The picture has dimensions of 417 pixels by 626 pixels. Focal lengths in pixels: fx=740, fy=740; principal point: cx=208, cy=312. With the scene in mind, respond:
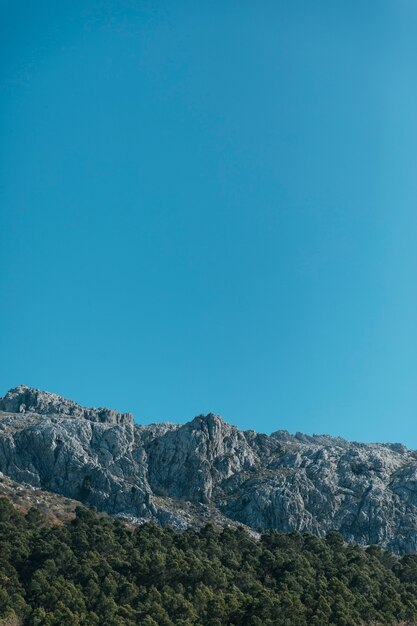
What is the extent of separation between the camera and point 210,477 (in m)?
164

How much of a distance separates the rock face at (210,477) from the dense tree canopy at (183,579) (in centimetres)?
2839

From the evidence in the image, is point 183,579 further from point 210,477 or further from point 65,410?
point 65,410

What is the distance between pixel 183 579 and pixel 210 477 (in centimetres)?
7223

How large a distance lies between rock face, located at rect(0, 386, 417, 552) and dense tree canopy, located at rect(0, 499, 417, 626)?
2839 cm

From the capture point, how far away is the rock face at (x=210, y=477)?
14988 cm

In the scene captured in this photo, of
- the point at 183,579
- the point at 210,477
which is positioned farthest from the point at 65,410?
the point at 183,579

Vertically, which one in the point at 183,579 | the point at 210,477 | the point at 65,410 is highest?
the point at 65,410

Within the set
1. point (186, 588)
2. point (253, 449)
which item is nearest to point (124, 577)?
point (186, 588)

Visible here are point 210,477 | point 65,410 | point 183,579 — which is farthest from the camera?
point 65,410

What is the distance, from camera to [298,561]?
101500mm

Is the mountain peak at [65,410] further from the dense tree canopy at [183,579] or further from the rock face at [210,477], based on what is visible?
the dense tree canopy at [183,579]

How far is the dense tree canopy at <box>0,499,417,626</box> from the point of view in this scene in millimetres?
78250

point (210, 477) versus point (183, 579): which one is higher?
point (210, 477)

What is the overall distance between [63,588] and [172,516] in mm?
61993
